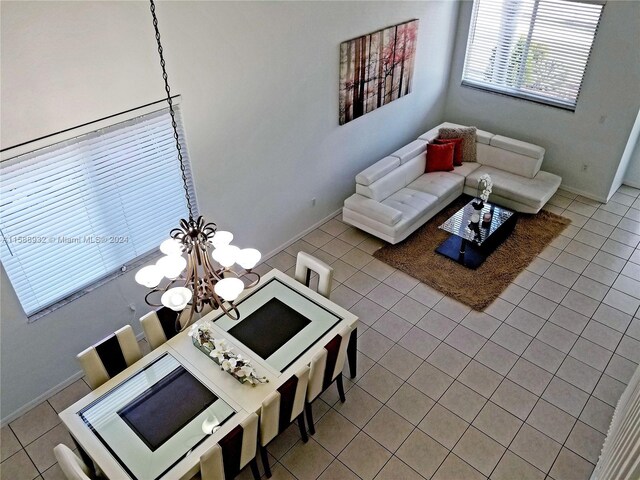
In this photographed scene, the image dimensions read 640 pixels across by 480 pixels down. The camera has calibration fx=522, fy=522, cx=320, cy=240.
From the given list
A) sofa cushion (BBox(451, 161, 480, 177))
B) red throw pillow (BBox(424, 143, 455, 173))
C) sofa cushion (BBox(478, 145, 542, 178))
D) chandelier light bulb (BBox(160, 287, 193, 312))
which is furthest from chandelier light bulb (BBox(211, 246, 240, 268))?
sofa cushion (BBox(478, 145, 542, 178))

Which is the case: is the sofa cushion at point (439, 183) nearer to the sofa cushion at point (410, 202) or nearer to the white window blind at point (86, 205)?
the sofa cushion at point (410, 202)

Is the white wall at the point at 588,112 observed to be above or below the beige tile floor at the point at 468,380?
above

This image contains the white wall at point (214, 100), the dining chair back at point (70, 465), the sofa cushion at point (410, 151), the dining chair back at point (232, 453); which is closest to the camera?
the dining chair back at point (70, 465)

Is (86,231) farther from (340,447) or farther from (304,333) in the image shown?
(340,447)

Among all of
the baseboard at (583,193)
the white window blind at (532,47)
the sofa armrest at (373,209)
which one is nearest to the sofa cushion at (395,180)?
the sofa armrest at (373,209)

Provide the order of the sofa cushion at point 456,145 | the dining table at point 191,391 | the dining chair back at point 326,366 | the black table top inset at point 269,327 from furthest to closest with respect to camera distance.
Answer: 1. the sofa cushion at point 456,145
2. the black table top inset at point 269,327
3. the dining chair back at point 326,366
4. the dining table at point 191,391

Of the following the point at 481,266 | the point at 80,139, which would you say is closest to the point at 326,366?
the point at 80,139

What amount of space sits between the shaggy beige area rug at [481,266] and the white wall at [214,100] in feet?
3.93

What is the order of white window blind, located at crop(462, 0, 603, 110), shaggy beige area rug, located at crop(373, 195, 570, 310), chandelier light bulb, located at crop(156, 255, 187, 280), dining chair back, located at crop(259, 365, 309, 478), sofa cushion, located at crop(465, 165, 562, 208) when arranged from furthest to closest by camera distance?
sofa cushion, located at crop(465, 165, 562, 208)
white window blind, located at crop(462, 0, 603, 110)
shaggy beige area rug, located at crop(373, 195, 570, 310)
dining chair back, located at crop(259, 365, 309, 478)
chandelier light bulb, located at crop(156, 255, 187, 280)

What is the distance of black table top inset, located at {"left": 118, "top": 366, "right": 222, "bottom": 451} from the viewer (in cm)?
349

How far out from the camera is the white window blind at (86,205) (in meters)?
3.96

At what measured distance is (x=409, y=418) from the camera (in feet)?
14.7

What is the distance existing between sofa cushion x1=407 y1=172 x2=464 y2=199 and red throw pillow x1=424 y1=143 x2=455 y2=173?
82 millimetres

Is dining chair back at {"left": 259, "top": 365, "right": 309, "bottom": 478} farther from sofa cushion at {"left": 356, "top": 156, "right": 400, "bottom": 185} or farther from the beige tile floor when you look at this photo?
sofa cushion at {"left": 356, "top": 156, "right": 400, "bottom": 185}
